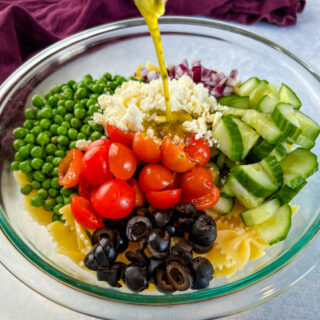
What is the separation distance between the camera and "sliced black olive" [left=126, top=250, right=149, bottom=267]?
6.97ft

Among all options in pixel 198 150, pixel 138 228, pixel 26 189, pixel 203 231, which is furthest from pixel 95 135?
pixel 203 231

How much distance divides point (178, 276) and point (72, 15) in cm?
300

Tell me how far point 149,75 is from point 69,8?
1427 mm

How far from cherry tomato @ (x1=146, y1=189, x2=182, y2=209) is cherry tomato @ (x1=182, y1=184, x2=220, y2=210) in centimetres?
13

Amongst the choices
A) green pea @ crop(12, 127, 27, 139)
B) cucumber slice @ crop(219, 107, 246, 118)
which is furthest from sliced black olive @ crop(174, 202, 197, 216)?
green pea @ crop(12, 127, 27, 139)

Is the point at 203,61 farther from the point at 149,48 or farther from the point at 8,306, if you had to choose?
the point at 8,306

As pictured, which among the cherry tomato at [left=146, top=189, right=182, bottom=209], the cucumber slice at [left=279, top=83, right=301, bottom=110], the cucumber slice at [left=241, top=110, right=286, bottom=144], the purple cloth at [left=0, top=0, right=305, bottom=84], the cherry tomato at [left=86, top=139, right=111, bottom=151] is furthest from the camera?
the purple cloth at [left=0, top=0, right=305, bottom=84]

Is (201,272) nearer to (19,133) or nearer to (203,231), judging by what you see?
(203,231)

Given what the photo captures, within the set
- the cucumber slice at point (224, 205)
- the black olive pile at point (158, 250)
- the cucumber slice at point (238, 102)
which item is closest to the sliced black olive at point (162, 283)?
the black olive pile at point (158, 250)

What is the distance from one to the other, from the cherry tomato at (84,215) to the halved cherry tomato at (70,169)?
18 centimetres

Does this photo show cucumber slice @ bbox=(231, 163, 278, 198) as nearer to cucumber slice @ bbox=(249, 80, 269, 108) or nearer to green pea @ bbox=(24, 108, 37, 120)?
cucumber slice @ bbox=(249, 80, 269, 108)

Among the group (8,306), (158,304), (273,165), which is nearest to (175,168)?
(273,165)

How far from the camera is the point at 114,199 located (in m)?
2.29

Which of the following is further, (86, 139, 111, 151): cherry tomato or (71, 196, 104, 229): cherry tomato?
(86, 139, 111, 151): cherry tomato
